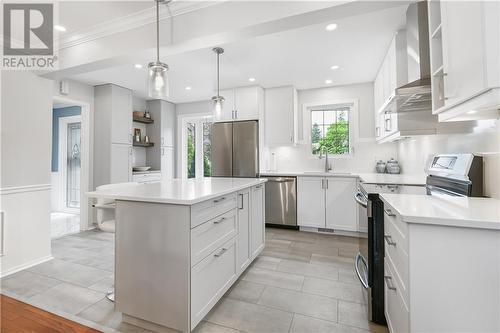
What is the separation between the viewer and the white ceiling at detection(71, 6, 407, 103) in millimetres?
2393

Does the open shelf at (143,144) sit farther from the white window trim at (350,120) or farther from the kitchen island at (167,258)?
the kitchen island at (167,258)

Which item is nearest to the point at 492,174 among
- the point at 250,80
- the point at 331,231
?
the point at 331,231

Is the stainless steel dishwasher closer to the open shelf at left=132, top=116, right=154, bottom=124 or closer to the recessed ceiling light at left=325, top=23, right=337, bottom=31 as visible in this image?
the recessed ceiling light at left=325, top=23, right=337, bottom=31

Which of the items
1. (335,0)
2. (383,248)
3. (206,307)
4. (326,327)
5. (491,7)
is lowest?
(326,327)

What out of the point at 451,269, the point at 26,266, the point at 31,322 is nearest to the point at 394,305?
the point at 451,269

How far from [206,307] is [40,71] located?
3126 mm

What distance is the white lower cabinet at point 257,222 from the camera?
2.54 metres

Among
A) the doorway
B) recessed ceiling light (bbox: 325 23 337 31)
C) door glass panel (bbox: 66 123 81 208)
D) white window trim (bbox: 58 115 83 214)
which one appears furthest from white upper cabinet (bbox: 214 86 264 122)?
white window trim (bbox: 58 115 83 214)

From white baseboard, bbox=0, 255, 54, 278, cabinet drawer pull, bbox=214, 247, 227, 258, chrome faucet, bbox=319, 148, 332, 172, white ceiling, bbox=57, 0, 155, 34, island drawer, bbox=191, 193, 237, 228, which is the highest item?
white ceiling, bbox=57, 0, 155, 34

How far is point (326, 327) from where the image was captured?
5.34 feet

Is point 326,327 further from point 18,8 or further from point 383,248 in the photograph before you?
point 18,8

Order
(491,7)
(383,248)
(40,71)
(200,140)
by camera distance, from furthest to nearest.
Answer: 1. (200,140)
2. (40,71)
3. (383,248)
4. (491,7)

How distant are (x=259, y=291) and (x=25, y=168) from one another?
2889 millimetres

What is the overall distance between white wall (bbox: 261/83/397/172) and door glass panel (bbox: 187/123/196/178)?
2.07m
